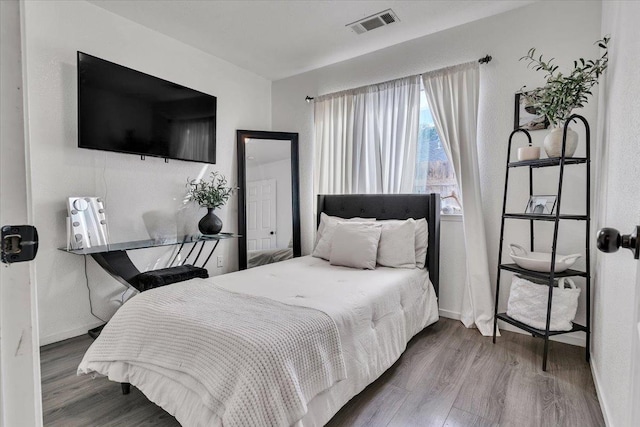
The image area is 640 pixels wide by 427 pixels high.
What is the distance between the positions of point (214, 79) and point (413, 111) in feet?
7.18

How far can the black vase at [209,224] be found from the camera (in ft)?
10.6

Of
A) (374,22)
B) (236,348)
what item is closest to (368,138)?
(374,22)

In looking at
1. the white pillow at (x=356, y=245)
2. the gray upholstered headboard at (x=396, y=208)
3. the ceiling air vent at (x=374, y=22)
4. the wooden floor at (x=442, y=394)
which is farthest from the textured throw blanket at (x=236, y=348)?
the ceiling air vent at (x=374, y=22)

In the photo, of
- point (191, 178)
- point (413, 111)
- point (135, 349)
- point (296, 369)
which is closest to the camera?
point (296, 369)

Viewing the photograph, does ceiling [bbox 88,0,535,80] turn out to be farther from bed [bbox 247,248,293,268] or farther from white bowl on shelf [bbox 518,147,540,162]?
bed [bbox 247,248,293,268]

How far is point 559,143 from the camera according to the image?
2.12m

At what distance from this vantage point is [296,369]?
132cm

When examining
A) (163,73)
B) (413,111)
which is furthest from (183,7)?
(413,111)

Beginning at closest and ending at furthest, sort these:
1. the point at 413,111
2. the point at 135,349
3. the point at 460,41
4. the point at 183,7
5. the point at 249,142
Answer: the point at 135,349 < the point at 183,7 < the point at 460,41 < the point at 413,111 < the point at 249,142

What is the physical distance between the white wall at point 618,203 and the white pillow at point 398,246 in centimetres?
119

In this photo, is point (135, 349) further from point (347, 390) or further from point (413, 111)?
point (413, 111)

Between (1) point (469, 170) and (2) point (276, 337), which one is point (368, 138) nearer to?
(1) point (469, 170)

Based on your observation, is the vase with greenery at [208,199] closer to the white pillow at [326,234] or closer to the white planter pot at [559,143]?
the white pillow at [326,234]

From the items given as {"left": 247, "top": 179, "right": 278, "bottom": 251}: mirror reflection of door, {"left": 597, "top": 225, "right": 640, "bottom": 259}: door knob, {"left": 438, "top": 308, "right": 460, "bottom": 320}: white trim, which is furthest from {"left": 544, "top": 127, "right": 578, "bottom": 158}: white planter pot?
{"left": 247, "top": 179, "right": 278, "bottom": 251}: mirror reflection of door
